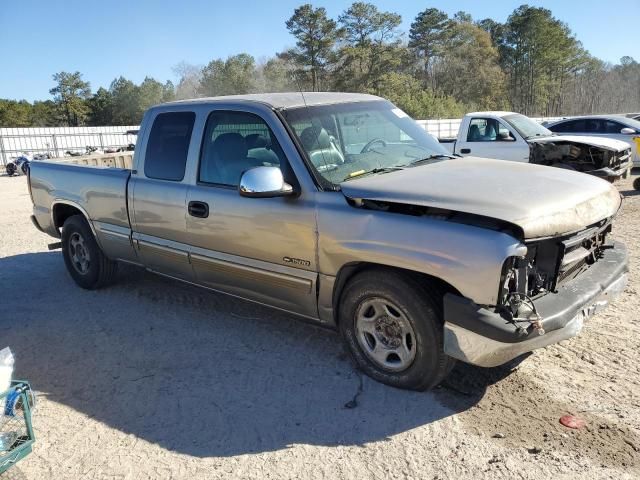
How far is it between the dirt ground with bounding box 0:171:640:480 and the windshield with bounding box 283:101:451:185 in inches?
57.0

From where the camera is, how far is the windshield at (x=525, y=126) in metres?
11.4

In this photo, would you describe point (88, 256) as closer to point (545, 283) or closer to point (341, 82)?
point (545, 283)

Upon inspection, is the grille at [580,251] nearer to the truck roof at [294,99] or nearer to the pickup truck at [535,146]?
the truck roof at [294,99]

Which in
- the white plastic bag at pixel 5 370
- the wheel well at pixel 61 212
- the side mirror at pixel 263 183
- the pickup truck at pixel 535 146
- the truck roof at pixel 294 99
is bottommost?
the white plastic bag at pixel 5 370

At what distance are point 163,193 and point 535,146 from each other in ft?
28.3

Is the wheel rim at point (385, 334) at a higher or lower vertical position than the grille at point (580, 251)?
lower

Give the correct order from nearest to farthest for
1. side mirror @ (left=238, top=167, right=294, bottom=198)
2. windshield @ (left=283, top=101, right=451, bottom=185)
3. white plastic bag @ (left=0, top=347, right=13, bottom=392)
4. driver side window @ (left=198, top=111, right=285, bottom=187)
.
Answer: white plastic bag @ (left=0, top=347, right=13, bottom=392) → side mirror @ (left=238, top=167, right=294, bottom=198) → windshield @ (left=283, top=101, right=451, bottom=185) → driver side window @ (left=198, top=111, right=285, bottom=187)

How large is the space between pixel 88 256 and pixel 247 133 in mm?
2859

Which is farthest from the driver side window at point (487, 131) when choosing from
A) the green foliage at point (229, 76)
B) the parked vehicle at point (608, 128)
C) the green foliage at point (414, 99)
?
the green foliage at point (229, 76)

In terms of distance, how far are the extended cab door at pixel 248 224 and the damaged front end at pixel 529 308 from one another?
3.74ft

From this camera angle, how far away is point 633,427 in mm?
3006

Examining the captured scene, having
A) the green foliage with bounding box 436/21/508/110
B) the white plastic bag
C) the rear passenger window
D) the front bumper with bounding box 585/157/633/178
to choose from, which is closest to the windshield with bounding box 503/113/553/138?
the front bumper with bounding box 585/157/633/178

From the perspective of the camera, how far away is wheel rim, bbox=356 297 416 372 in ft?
11.1

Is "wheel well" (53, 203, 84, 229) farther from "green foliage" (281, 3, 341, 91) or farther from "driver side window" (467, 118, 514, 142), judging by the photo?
"green foliage" (281, 3, 341, 91)
